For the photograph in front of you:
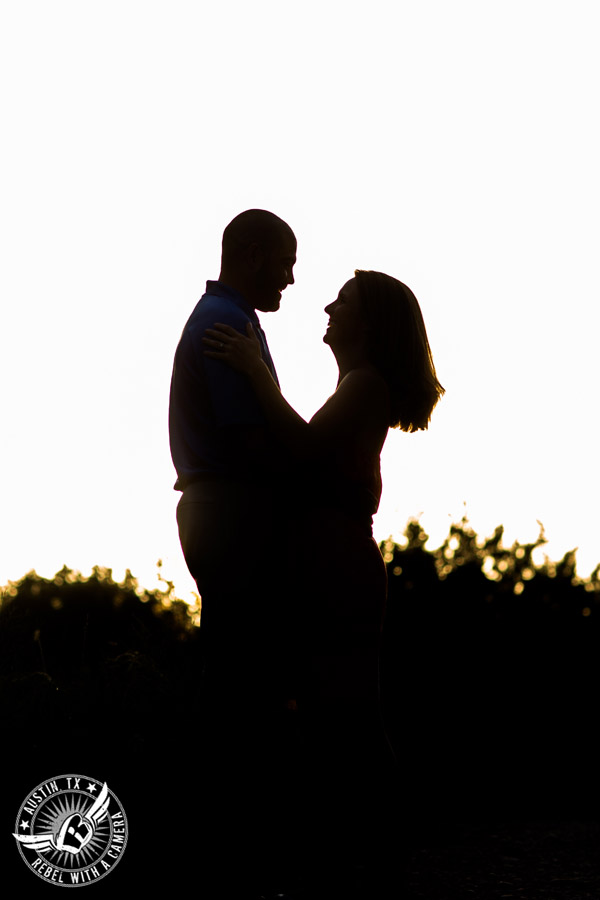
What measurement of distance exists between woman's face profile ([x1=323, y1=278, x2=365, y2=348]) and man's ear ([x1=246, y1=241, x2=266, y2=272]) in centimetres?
33

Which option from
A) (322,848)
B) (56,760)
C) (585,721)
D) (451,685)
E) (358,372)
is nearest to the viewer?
(322,848)

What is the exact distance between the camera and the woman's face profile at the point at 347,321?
377cm

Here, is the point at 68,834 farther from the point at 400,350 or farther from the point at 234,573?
the point at 400,350

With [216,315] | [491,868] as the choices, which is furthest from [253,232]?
[491,868]

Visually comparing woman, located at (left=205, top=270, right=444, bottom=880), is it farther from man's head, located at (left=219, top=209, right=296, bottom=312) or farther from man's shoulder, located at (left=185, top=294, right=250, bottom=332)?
man's head, located at (left=219, top=209, right=296, bottom=312)

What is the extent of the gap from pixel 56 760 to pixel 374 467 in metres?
2.36

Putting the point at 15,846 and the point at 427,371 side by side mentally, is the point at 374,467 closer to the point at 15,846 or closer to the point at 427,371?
the point at 427,371

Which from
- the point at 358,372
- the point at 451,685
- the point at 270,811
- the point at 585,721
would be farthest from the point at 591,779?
the point at 358,372

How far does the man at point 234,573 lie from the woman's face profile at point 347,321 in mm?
559

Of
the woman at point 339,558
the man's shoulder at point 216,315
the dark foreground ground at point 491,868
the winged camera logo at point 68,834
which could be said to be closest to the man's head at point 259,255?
the man's shoulder at point 216,315

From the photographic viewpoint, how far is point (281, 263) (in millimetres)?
3809

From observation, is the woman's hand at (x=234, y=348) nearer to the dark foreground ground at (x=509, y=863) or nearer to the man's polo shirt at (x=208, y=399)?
the man's polo shirt at (x=208, y=399)

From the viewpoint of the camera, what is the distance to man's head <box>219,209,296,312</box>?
3.78 meters

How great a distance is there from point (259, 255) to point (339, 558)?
1.20 m
